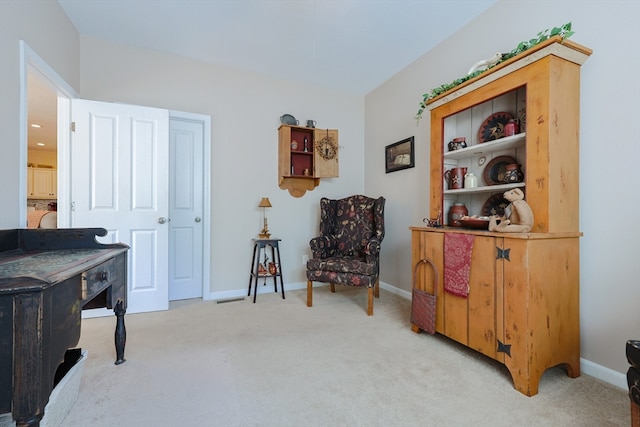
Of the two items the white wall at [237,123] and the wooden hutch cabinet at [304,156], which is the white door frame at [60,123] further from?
the wooden hutch cabinet at [304,156]

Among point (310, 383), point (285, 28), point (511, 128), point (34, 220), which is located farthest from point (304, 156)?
point (34, 220)

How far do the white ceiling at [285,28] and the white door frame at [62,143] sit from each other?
672 millimetres

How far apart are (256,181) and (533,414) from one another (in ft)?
10.2

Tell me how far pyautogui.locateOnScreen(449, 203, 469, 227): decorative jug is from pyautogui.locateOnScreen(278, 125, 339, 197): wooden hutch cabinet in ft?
5.25

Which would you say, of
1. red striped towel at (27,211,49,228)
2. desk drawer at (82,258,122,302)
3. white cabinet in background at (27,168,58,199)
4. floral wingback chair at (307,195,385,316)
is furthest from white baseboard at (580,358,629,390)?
white cabinet in background at (27,168,58,199)

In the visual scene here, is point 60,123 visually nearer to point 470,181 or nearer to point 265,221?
point 265,221

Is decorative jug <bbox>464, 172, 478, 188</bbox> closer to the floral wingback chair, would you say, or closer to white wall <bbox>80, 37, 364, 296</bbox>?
the floral wingback chair

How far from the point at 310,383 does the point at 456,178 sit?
186 centimetres

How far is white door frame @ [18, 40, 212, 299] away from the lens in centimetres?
185

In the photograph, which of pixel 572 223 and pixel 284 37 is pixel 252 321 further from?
pixel 284 37

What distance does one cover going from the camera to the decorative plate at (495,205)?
210 cm

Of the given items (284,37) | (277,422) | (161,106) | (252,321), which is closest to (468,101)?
(284,37)

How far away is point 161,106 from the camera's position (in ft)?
→ 9.92

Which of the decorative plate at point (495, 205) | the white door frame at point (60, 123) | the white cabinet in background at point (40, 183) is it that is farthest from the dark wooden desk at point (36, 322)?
the white cabinet in background at point (40, 183)
